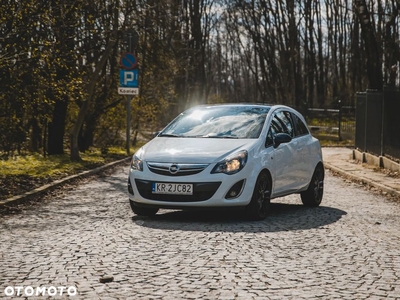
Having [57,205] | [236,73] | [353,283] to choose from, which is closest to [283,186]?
[57,205]

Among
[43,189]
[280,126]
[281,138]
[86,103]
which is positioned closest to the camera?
[281,138]

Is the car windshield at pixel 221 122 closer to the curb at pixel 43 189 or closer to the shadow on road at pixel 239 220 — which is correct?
the shadow on road at pixel 239 220

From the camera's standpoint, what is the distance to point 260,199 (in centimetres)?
1041

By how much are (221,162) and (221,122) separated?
1441mm

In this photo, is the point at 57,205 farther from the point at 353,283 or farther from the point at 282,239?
the point at 353,283

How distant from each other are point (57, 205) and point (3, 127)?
13.3ft

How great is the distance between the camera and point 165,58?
2739 cm

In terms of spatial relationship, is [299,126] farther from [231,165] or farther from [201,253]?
[201,253]

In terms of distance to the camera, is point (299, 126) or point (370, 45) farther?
point (370, 45)

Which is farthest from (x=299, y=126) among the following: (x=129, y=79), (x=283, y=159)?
(x=129, y=79)

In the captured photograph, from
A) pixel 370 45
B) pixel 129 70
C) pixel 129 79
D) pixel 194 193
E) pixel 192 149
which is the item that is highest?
pixel 370 45

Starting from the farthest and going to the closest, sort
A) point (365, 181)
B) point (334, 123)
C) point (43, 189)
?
point (334, 123), point (365, 181), point (43, 189)

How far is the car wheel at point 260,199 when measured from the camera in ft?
33.6

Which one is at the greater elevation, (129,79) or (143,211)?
(129,79)
